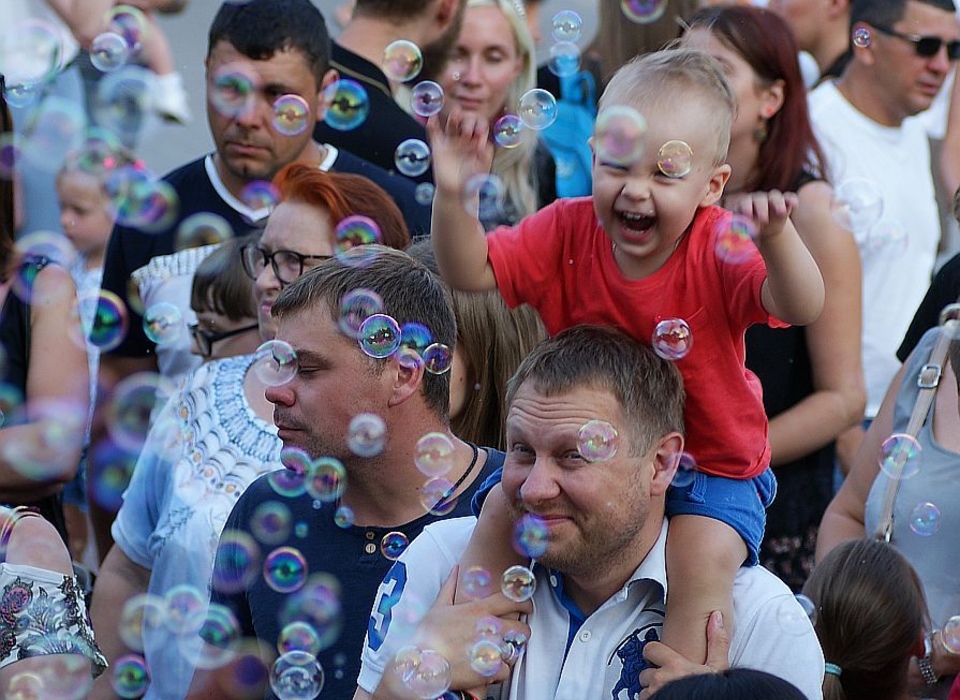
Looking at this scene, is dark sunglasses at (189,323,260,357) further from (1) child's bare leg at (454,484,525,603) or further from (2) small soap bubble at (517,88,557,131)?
(1) child's bare leg at (454,484,525,603)

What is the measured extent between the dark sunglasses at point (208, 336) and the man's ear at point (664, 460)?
1.40 meters

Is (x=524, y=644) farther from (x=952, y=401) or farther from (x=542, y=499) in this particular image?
(x=952, y=401)

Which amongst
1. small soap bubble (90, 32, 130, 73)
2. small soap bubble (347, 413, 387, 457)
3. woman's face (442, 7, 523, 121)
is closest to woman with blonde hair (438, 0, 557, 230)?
woman's face (442, 7, 523, 121)

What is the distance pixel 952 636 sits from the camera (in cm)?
294

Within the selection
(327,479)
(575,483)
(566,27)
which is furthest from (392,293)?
(566,27)

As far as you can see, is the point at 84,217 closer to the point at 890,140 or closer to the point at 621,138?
the point at 890,140

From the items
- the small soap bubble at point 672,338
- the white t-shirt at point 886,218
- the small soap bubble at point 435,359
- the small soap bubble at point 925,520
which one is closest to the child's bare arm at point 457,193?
the small soap bubble at point 672,338

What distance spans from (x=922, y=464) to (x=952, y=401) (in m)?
0.17

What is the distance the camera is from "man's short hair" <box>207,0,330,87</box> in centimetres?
400

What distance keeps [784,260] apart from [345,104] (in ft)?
6.95

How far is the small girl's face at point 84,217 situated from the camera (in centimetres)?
488

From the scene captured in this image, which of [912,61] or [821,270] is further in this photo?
[912,61]

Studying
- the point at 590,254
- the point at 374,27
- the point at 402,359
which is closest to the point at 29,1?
the point at 374,27

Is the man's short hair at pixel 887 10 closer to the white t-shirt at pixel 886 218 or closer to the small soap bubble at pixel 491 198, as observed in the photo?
the white t-shirt at pixel 886 218
